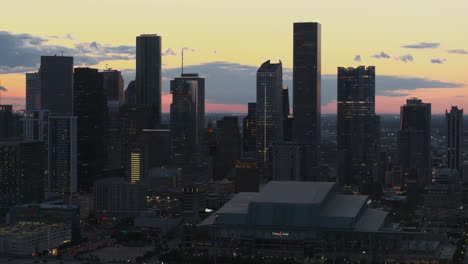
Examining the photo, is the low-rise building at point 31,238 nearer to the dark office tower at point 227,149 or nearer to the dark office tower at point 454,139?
the dark office tower at point 227,149

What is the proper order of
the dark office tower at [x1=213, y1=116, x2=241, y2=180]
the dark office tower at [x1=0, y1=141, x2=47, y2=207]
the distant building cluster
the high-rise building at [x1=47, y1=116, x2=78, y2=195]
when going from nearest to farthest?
the distant building cluster → the dark office tower at [x1=0, y1=141, x2=47, y2=207] → the high-rise building at [x1=47, y1=116, x2=78, y2=195] → the dark office tower at [x1=213, y1=116, x2=241, y2=180]

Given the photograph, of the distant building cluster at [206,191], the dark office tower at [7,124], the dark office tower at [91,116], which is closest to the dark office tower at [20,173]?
the distant building cluster at [206,191]

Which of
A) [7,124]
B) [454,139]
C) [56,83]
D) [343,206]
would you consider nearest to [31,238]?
[343,206]

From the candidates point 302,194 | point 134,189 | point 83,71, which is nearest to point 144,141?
point 83,71

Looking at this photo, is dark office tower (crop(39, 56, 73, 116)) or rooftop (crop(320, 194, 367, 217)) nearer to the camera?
rooftop (crop(320, 194, 367, 217))

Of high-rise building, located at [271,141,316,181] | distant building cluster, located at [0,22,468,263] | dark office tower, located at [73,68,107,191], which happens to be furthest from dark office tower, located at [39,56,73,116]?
high-rise building, located at [271,141,316,181]

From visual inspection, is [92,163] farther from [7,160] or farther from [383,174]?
[383,174]

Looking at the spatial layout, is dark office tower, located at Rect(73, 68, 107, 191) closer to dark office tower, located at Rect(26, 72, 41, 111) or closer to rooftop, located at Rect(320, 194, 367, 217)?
dark office tower, located at Rect(26, 72, 41, 111)

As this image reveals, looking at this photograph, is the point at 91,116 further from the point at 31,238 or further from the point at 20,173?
the point at 31,238
